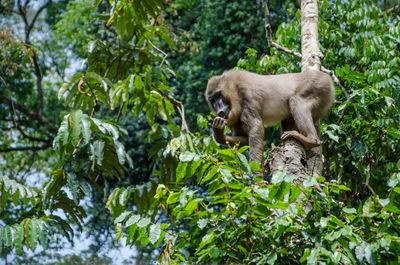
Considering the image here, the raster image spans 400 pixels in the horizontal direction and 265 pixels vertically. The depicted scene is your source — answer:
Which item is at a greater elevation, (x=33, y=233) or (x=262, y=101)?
(x=262, y=101)

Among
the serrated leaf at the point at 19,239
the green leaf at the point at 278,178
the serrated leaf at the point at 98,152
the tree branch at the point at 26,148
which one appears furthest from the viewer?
the tree branch at the point at 26,148

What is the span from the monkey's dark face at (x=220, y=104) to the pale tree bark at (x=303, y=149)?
0.71m

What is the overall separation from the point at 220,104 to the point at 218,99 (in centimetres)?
10

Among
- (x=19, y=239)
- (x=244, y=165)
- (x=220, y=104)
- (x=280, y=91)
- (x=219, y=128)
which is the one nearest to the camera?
(x=244, y=165)

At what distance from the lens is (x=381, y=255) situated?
3035 mm

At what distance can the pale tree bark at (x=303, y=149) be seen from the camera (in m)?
4.38

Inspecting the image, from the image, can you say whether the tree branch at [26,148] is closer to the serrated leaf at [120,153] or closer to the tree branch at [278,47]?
the serrated leaf at [120,153]

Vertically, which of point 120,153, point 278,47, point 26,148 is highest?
point 278,47

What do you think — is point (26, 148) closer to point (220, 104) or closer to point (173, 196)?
point (220, 104)

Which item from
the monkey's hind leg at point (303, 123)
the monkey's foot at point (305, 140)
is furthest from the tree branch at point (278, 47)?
the monkey's foot at point (305, 140)

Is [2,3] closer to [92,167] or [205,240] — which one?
[92,167]

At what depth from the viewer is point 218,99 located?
249 inches

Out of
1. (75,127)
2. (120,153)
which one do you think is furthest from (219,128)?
(75,127)

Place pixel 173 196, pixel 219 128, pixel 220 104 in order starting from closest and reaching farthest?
pixel 173 196, pixel 219 128, pixel 220 104
